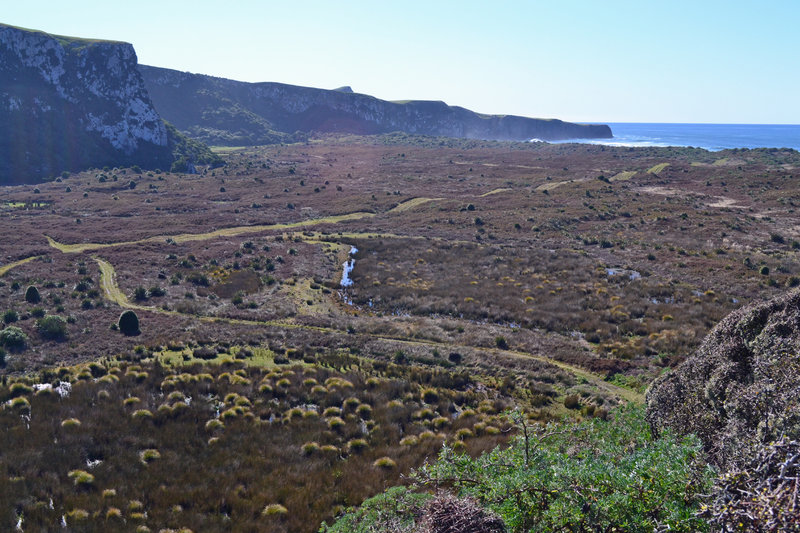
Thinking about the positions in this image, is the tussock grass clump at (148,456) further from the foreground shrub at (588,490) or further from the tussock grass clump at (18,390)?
the foreground shrub at (588,490)

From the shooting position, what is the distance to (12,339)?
Result: 85.5 ft

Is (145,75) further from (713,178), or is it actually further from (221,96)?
(713,178)

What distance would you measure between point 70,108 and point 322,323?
117109mm

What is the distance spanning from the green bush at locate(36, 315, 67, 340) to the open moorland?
0.17m

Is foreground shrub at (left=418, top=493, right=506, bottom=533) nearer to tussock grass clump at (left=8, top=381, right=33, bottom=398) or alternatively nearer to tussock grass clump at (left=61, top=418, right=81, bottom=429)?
tussock grass clump at (left=61, top=418, right=81, bottom=429)

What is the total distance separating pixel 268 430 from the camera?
1814 centimetres

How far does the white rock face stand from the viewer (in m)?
104

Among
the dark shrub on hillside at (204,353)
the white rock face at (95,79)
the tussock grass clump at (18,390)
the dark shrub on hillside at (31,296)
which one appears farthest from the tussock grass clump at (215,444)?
the white rock face at (95,79)

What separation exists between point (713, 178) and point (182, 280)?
101221mm

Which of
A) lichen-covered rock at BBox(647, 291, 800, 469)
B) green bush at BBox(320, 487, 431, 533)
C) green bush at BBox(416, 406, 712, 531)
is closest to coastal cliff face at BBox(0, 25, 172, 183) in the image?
green bush at BBox(320, 487, 431, 533)

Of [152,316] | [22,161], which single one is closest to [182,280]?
[152,316]

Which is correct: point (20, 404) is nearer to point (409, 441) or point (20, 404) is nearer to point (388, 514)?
point (409, 441)

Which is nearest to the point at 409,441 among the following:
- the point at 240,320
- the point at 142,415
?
the point at 142,415

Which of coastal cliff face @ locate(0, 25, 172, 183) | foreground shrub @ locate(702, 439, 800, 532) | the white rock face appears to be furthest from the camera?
the white rock face
